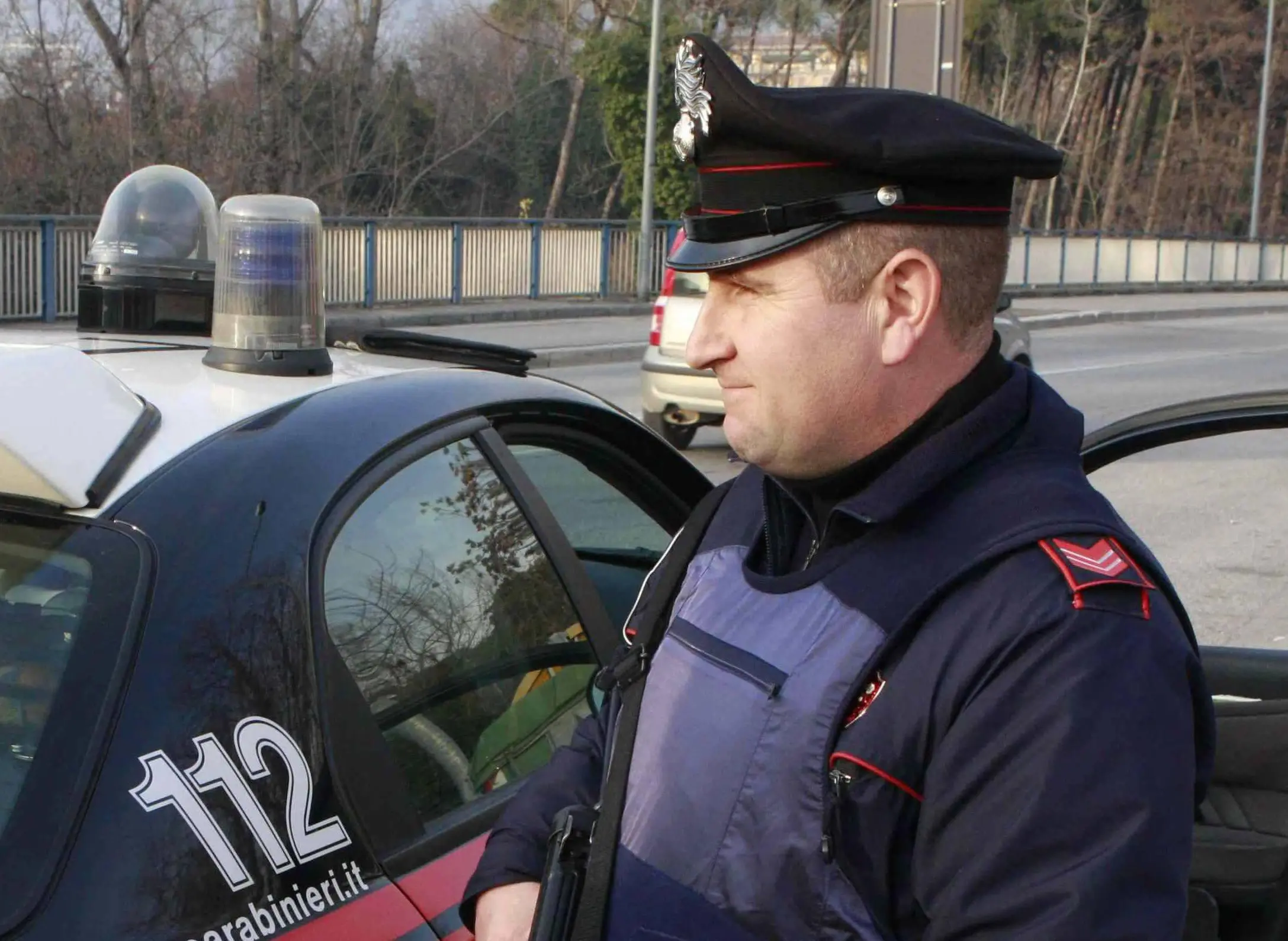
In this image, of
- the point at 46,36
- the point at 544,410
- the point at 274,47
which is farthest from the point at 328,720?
the point at 274,47

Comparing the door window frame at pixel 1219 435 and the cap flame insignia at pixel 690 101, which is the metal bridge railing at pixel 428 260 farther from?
the cap flame insignia at pixel 690 101

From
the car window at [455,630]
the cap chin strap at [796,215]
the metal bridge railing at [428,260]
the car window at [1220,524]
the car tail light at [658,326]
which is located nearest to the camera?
the cap chin strap at [796,215]

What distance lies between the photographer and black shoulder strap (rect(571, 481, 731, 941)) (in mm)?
1545

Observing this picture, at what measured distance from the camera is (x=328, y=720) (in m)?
1.77

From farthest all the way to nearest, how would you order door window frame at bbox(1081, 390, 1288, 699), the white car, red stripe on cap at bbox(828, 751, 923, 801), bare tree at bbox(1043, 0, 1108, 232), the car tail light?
1. bare tree at bbox(1043, 0, 1108, 232)
2. the car tail light
3. the white car
4. door window frame at bbox(1081, 390, 1288, 699)
5. red stripe on cap at bbox(828, 751, 923, 801)

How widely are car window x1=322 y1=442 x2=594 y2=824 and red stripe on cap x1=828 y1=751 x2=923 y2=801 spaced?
0.75m

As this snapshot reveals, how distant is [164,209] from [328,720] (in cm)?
200

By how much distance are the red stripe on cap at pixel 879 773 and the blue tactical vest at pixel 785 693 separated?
1 cm

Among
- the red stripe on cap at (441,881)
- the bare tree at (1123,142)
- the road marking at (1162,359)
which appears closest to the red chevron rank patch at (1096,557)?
the red stripe on cap at (441,881)

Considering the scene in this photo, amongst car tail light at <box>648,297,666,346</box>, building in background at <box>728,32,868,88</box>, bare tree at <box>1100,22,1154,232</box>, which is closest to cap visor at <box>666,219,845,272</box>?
car tail light at <box>648,297,666,346</box>

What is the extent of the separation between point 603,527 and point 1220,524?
23.0ft

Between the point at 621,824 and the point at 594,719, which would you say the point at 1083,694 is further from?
the point at 594,719

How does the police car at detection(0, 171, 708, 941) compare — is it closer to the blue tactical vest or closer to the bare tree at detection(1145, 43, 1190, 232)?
the blue tactical vest

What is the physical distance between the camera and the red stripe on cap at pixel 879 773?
1.33 m
